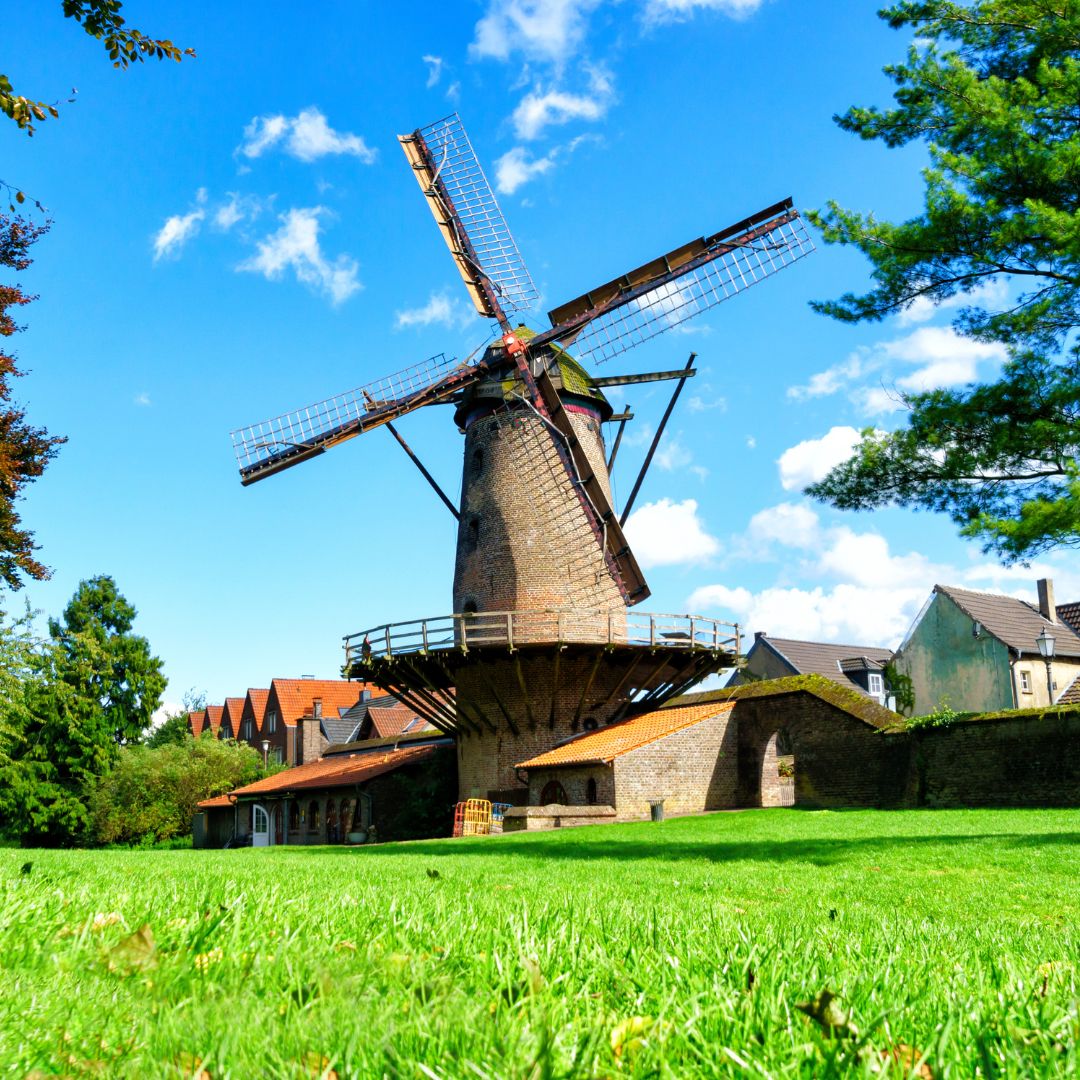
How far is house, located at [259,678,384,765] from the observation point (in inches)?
2340

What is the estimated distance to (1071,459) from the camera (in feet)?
42.7

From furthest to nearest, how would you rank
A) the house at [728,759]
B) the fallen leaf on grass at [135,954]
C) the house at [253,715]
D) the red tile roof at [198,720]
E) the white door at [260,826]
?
1. the red tile roof at [198,720]
2. the house at [253,715]
3. the white door at [260,826]
4. the house at [728,759]
5. the fallen leaf on grass at [135,954]

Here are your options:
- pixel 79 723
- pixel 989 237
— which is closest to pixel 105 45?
pixel 989 237

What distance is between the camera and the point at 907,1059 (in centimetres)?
195

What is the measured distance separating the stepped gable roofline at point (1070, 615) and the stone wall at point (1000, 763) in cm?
2524

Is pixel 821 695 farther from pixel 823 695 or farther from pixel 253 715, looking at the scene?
pixel 253 715

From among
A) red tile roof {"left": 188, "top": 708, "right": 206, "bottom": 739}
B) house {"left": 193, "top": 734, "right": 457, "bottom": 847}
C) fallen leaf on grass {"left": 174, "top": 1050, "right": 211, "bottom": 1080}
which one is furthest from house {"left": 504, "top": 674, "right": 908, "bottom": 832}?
red tile roof {"left": 188, "top": 708, "right": 206, "bottom": 739}

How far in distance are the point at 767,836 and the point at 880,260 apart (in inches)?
343

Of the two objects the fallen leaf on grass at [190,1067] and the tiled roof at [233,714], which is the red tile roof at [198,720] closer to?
the tiled roof at [233,714]

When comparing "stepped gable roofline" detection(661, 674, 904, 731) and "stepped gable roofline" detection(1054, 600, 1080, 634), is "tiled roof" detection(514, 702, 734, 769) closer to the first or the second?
"stepped gable roofline" detection(661, 674, 904, 731)

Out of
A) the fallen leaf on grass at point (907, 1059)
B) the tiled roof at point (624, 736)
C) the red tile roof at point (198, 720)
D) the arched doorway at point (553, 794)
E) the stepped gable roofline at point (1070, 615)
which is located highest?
the stepped gable roofline at point (1070, 615)

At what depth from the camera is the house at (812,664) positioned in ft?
152

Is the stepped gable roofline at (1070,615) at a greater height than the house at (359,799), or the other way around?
A: the stepped gable roofline at (1070,615)

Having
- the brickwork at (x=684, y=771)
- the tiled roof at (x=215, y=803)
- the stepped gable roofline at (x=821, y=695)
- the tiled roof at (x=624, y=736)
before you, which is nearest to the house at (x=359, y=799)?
the tiled roof at (x=215, y=803)
